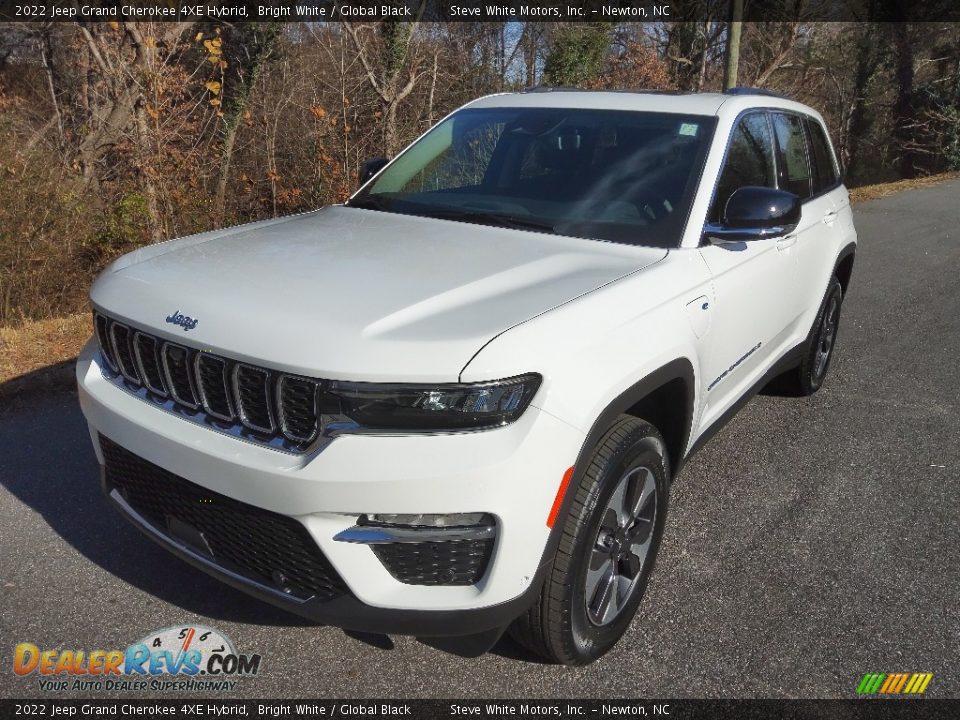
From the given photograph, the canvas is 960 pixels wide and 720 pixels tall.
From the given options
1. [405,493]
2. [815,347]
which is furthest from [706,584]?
[815,347]

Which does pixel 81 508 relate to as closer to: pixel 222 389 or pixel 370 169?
pixel 222 389

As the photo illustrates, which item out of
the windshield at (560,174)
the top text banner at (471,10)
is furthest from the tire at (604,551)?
the top text banner at (471,10)

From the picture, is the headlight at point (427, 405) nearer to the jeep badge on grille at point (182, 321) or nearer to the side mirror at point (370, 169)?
the jeep badge on grille at point (182, 321)

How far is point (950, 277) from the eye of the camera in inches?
346

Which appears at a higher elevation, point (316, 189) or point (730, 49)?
point (730, 49)

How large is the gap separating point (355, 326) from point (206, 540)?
835mm

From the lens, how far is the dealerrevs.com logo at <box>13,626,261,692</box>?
8.72ft

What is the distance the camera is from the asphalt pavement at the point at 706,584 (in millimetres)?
2703

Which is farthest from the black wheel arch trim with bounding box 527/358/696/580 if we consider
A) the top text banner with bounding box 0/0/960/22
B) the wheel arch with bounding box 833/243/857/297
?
Result: the top text banner with bounding box 0/0/960/22

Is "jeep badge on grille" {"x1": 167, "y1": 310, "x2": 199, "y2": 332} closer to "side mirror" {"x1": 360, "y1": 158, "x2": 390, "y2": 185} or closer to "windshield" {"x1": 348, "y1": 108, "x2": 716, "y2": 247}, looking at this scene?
"windshield" {"x1": 348, "y1": 108, "x2": 716, "y2": 247}

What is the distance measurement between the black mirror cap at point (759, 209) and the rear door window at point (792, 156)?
105 cm

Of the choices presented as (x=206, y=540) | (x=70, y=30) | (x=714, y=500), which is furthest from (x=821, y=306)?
(x=70, y=30)

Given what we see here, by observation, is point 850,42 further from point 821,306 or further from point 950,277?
point 821,306

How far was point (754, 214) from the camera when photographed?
3162mm
